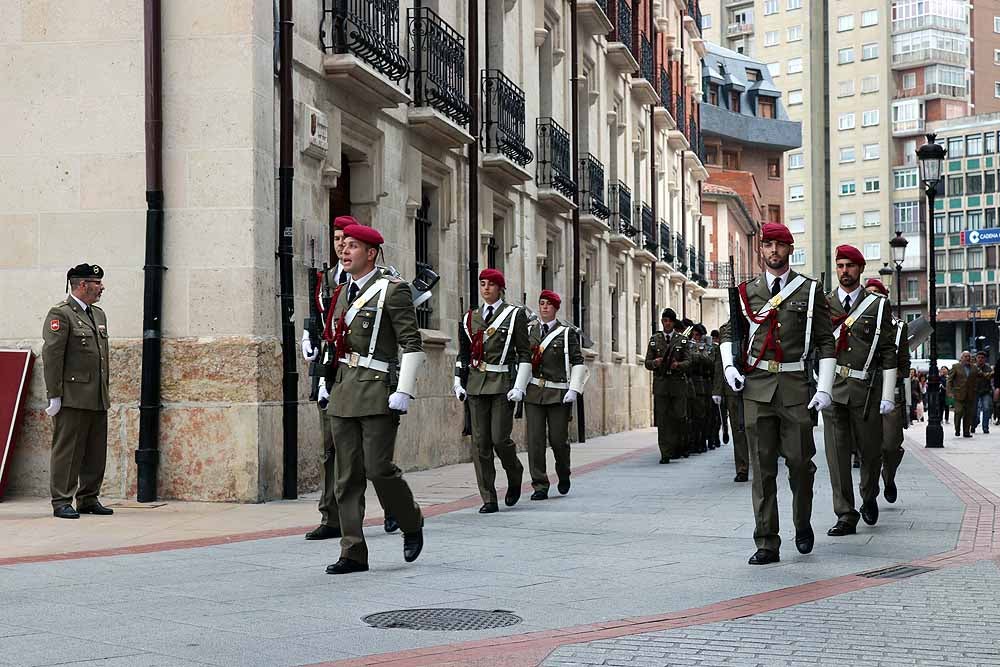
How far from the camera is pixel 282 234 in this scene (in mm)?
12492

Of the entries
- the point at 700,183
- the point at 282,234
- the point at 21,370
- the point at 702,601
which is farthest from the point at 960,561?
the point at 700,183

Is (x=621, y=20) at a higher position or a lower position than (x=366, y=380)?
higher

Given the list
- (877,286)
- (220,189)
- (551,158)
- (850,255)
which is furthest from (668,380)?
(850,255)

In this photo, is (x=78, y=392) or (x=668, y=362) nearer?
(x=78, y=392)

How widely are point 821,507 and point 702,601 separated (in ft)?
17.3

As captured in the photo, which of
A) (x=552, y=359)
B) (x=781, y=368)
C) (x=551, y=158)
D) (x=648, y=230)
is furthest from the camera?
(x=648, y=230)

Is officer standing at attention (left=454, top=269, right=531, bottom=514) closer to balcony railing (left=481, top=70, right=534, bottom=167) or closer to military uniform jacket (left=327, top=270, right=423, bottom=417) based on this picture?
A: military uniform jacket (left=327, top=270, right=423, bottom=417)

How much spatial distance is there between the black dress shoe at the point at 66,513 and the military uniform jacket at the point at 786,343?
5187mm

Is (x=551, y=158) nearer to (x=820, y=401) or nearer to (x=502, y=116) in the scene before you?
(x=502, y=116)

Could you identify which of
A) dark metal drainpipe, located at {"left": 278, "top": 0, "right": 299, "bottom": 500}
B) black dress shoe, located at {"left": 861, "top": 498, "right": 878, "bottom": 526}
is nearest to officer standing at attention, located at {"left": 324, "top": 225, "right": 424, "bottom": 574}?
black dress shoe, located at {"left": 861, "top": 498, "right": 878, "bottom": 526}

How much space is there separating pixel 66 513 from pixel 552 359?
187 inches

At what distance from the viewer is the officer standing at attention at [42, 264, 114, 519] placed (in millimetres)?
10680

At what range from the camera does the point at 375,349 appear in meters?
7.98

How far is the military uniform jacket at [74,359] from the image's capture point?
10.7m
